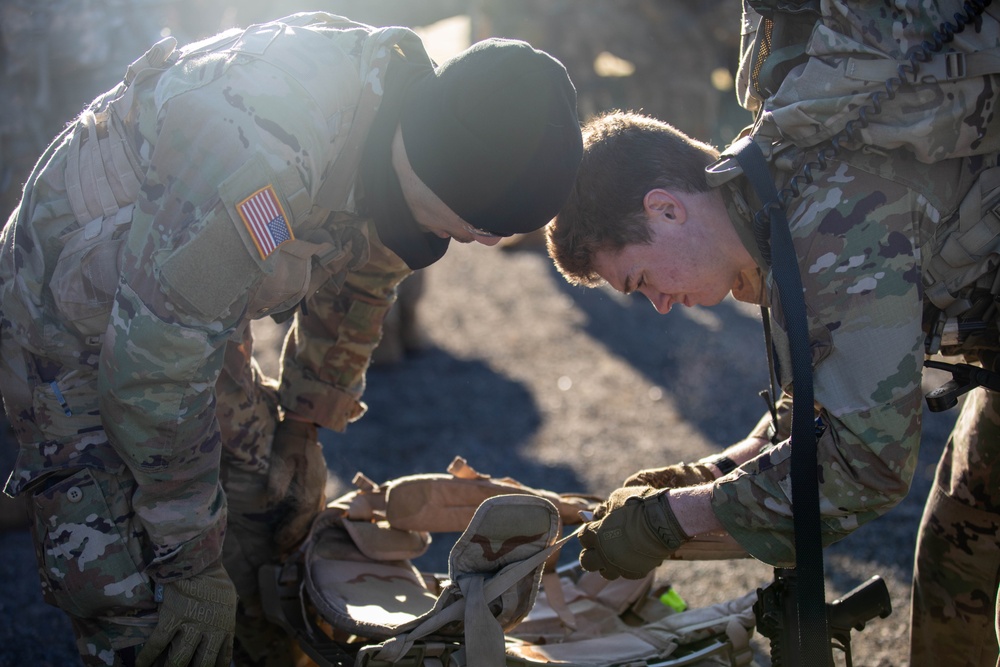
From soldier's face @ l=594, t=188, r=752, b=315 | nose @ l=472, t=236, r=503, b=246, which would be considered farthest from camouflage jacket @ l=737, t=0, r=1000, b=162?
nose @ l=472, t=236, r=503, b=246

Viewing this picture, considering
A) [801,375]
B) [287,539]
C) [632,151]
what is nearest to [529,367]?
[287,539]

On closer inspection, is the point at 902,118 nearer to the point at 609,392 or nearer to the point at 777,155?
the point at 777,155

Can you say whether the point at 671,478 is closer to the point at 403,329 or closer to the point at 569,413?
the point at 569,413

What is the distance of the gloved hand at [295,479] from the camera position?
3.23m

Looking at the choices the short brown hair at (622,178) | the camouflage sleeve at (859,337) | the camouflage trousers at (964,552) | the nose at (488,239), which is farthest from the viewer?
the camouflage trousers at (964,552)

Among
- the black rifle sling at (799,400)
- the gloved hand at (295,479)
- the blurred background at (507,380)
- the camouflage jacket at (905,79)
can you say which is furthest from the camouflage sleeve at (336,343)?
the camouflage jacket at (905,79)

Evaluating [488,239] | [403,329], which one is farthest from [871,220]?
[403,329]

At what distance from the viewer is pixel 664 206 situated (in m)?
2.57

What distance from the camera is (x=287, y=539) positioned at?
326cm

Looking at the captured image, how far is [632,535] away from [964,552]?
124cm

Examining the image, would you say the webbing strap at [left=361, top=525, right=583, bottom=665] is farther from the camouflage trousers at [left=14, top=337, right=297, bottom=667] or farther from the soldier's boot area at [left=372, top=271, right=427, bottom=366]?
the soldier's boot area at [left=372, top=271, right=427, bottom=366]

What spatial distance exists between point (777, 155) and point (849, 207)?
10.3 inches

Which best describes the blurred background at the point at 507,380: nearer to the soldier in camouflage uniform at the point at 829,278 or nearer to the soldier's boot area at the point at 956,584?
the soldier's boot area at the point at 956,584

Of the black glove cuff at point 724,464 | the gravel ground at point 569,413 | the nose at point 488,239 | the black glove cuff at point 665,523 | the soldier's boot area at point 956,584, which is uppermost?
the nose at point 488,239
